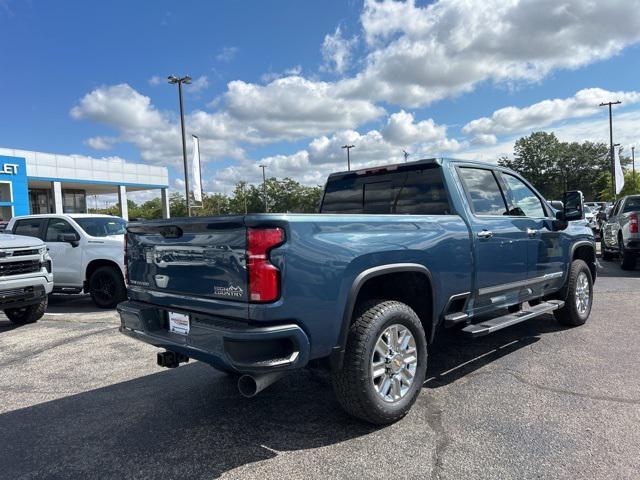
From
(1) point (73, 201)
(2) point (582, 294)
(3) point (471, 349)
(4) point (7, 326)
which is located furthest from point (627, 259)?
(1) point (73, 201)

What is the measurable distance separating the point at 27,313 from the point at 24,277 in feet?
3.02

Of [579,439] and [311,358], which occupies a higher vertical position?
[311,358]

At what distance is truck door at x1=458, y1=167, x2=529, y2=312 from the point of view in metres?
4.31

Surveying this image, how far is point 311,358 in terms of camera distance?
298 centimetres

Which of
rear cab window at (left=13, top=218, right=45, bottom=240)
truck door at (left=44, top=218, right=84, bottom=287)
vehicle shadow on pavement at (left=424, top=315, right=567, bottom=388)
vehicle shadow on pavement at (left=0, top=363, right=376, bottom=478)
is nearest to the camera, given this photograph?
vehicle shadow on pavement at (left=0, top=363, right=376, bottom=478)

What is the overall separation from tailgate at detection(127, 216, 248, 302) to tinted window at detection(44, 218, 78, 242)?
6197mm

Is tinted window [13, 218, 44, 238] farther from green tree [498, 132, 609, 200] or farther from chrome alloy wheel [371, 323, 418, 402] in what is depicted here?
green tree [498, 132, 609, 200]

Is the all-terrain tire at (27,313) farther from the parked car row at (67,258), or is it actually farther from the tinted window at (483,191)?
the tinted window at (483,191)

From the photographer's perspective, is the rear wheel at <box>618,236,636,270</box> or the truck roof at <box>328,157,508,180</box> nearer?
the truck roof at <box>328,157,508,180</box>

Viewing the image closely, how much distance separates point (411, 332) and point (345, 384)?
0.69 m

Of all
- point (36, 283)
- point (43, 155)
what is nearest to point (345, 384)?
point (36, 283)

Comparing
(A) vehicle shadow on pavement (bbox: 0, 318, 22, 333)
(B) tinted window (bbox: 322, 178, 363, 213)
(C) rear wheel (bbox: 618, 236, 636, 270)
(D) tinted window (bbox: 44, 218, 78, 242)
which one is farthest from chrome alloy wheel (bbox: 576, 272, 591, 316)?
(D) tinted window (bbox: 44, 218, 78, 242)

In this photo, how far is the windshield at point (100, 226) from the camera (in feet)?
30.2

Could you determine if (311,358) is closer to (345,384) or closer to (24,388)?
(345,384)
